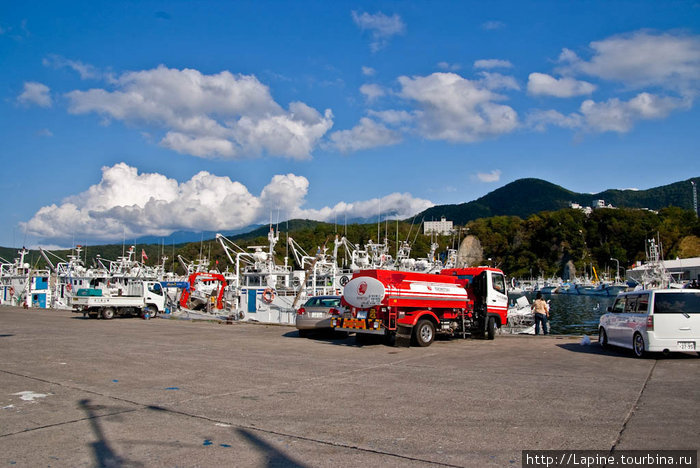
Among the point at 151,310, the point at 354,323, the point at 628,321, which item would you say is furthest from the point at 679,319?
the point at 151,310

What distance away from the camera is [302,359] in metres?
14.4

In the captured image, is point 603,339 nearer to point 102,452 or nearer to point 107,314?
point 102,452

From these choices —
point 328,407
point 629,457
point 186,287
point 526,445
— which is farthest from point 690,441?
point 186,287

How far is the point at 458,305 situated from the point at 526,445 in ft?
42.2

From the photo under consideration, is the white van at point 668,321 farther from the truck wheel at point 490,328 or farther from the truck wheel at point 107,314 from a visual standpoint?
the truck wheel at point 107,314

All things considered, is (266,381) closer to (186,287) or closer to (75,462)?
(75,462)

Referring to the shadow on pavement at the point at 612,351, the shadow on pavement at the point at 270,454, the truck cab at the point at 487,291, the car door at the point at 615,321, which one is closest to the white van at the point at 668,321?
the shadow on pavement at the point at 612,351

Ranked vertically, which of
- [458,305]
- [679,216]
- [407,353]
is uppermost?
[679,216]

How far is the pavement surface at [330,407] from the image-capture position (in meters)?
6.37

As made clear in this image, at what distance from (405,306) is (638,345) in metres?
6.67

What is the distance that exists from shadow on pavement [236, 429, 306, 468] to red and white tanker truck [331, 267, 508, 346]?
34.1 ft

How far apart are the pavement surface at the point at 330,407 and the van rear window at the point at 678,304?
134cm

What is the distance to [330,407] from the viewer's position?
28.2ft

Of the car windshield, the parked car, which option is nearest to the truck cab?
the car windshield
